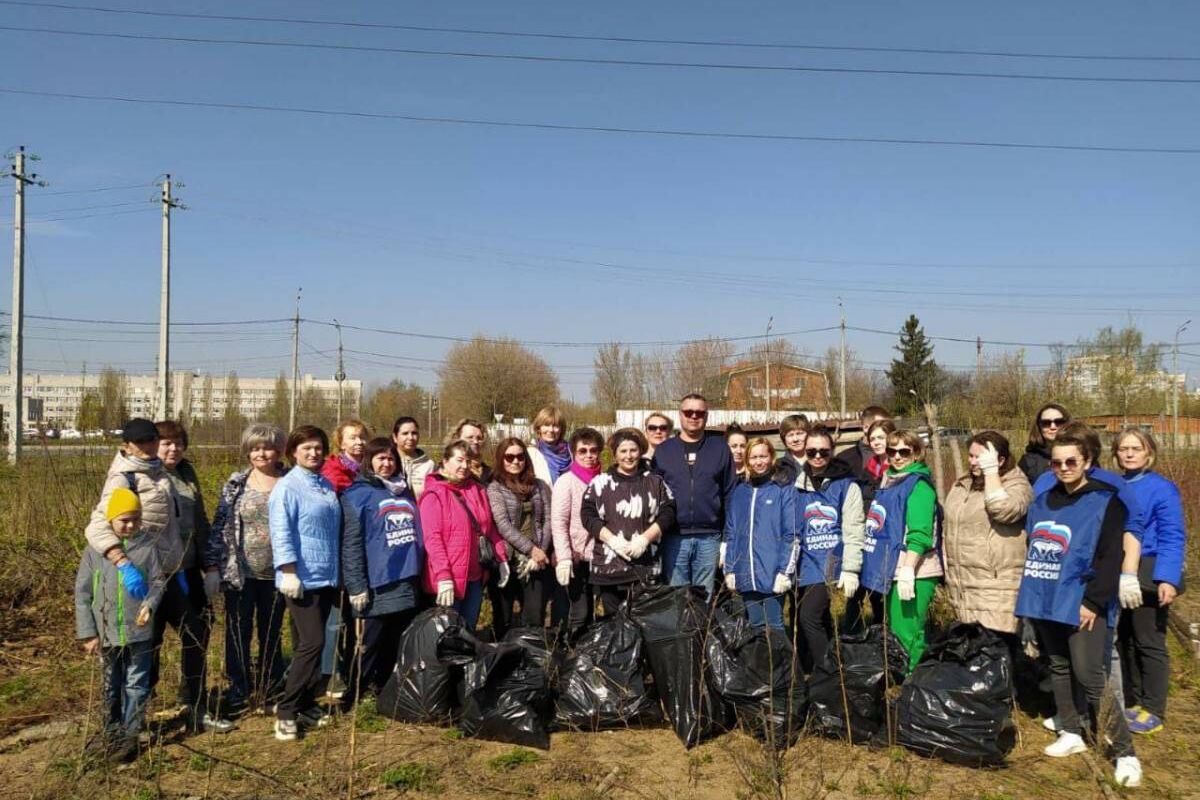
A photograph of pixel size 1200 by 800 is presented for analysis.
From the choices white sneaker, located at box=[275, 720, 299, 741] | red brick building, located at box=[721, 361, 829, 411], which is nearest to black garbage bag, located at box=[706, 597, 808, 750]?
white sneaker, located at box=[275, 720, 299, 741]

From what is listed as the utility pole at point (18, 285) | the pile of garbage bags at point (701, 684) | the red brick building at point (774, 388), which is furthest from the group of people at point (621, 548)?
the red brick building at point (774, 388)

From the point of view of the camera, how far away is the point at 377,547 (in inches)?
Result: 179

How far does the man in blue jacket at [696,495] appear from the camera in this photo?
5.07 metres

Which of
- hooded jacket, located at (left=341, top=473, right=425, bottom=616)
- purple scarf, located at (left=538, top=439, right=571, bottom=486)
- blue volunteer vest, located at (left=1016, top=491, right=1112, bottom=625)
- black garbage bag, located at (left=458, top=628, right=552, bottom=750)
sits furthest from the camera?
purple scarf, located at (left=538, top=439, right=571, bottom=486)

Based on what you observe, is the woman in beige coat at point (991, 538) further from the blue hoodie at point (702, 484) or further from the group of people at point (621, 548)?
the blue hoodie at point (702, 484)

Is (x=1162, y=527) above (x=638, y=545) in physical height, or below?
above

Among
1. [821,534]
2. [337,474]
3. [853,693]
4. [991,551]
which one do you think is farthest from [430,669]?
[991,551]

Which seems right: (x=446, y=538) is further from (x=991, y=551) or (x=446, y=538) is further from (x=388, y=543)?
(x=991, y=551)

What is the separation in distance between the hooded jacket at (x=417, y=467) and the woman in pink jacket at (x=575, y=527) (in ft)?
2.87

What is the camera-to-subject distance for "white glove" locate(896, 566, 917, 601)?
14.8 ft

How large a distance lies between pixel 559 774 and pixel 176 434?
105 inches

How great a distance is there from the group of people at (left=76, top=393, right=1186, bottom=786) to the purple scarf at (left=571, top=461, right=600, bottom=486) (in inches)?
0.6

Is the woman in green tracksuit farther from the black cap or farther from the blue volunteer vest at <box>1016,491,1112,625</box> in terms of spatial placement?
the black cap

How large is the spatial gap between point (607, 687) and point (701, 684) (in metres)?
0.50
